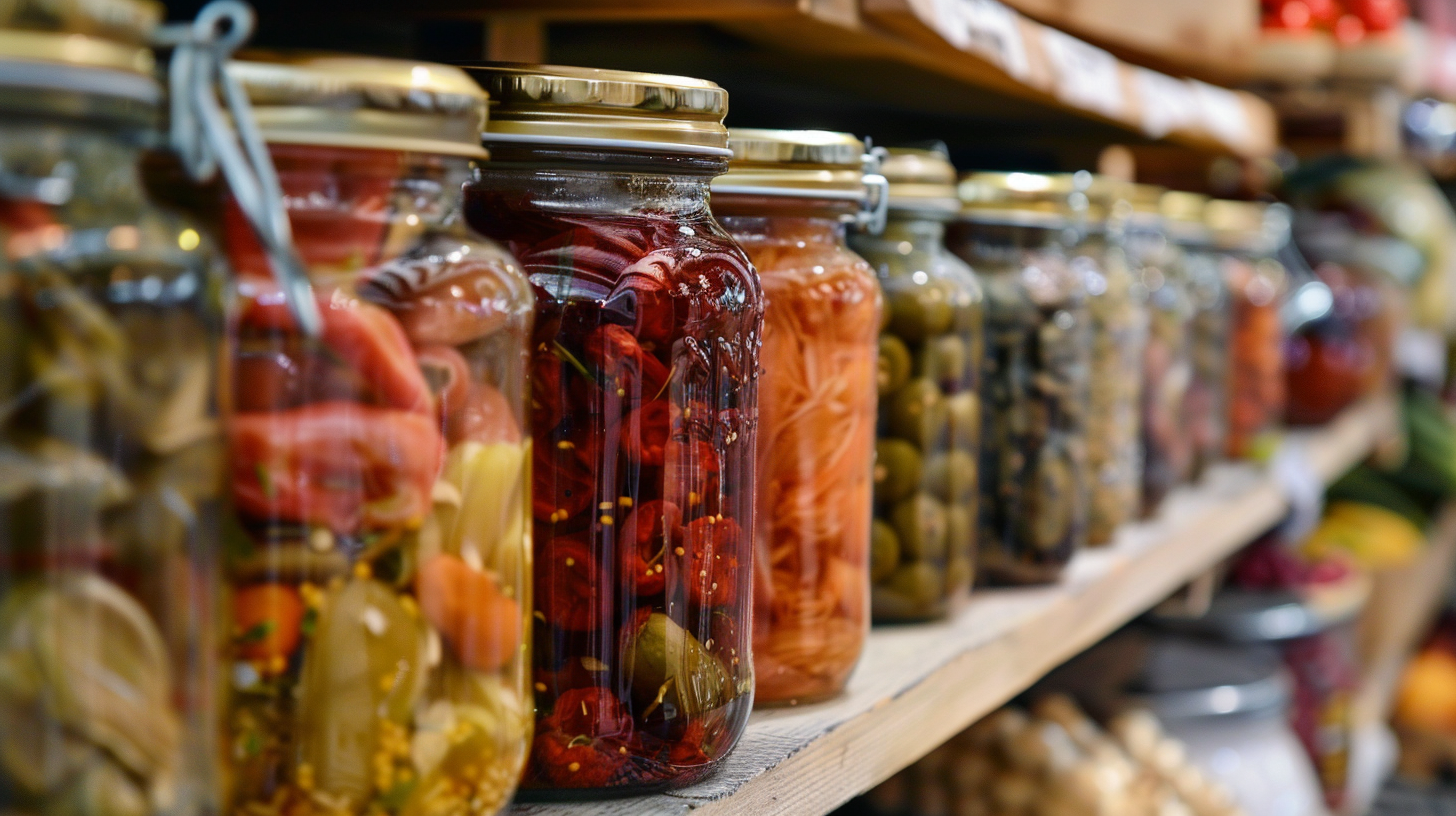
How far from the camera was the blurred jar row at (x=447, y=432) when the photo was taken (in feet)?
1.08

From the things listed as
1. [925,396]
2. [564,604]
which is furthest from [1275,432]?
[564,604]

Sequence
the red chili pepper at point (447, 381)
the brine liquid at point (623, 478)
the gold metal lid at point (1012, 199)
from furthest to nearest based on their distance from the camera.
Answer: the gold metal lid at point (1012, 199) → the brine liquid at point (623, 478) → the red chili pepper at point (447, 381)

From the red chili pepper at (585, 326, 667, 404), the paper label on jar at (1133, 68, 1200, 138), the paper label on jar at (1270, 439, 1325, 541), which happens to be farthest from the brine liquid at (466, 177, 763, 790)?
the paper label on jar at (1270, 439, 1325, 541)

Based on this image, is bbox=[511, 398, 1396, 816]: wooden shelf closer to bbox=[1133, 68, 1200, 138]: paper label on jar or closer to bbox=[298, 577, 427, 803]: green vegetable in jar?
bbox=[298, 577, 427, 803]: green vegetable in jar

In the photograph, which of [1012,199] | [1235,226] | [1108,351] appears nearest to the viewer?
[1012,199]

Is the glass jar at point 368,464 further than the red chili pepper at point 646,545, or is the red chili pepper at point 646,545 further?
the red chili pepper at point 646,545

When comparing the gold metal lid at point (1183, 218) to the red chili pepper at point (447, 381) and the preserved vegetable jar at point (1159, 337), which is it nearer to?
the preserved vegetable jar at point (1159, 337)

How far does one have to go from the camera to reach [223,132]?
35 cm

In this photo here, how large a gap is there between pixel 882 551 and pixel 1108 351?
35 centimetres

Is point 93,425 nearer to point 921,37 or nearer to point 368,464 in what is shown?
point 368,464

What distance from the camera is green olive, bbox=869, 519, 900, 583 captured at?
34.0 inches

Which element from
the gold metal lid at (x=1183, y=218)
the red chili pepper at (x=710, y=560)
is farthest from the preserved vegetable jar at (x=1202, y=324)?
the red chili pepper at (x=710, y=560)

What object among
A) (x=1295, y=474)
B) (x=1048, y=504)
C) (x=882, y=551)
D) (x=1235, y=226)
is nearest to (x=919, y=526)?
(x=882, y=551)

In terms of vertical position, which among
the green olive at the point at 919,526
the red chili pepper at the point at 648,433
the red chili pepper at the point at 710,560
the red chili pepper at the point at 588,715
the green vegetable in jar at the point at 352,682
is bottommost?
the green olive at the point at 919,526
